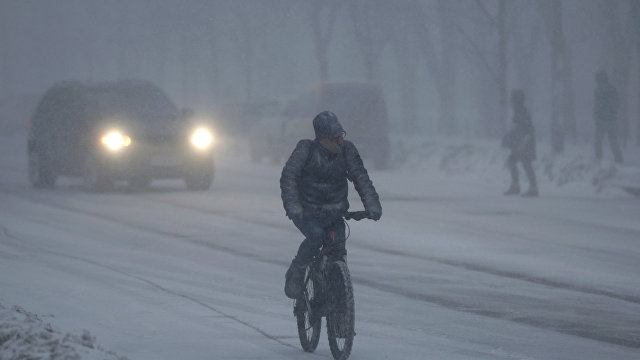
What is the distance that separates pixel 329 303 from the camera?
8.62 m

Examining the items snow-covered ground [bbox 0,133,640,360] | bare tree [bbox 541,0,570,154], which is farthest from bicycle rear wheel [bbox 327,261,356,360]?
bare tree [bbox 541,0,570,154]

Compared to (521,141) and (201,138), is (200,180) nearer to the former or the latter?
(201,138)

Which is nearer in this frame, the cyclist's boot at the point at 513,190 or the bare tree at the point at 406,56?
the cyclist's boot at the point at 513,190

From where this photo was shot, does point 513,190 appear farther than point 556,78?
No

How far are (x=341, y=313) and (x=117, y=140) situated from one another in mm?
15503

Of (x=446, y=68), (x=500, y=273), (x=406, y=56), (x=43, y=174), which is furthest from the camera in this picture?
(x=406, y=56)

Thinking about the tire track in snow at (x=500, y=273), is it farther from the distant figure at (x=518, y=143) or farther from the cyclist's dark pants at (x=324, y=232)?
the distant figure at (x=518, y=143)

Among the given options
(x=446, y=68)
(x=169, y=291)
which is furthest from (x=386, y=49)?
(x=169, y=291)

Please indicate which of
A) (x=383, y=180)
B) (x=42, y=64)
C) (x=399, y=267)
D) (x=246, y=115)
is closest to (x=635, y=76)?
(x=246, y=115)

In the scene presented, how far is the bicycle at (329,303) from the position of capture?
835 cm

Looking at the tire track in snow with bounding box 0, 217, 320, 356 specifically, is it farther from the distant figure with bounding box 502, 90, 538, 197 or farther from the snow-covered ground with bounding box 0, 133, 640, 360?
the distant figure with bounding box 502, 90, 538, 197

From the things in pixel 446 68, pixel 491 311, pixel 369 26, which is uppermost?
pixel 369 26

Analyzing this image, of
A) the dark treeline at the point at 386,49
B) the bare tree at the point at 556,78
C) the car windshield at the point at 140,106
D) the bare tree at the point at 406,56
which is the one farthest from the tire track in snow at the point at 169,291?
the bare tree at the point at 406,56

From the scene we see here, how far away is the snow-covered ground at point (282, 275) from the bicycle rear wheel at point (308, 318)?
0.10m
